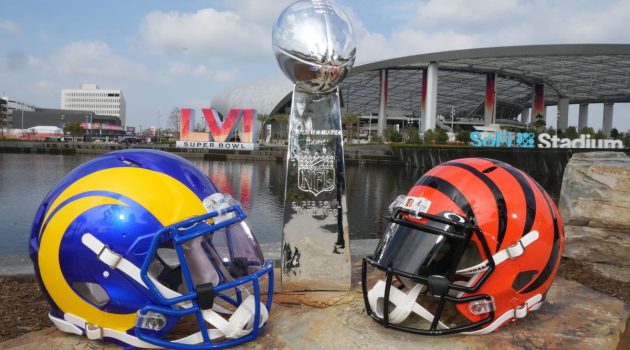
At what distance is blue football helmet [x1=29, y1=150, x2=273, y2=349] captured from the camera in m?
2.83

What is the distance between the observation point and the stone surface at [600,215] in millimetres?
5383

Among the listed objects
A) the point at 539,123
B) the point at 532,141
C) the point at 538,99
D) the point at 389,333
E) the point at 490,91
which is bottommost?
the point at 389,333

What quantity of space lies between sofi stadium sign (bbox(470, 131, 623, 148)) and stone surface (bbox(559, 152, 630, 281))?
1508 inches

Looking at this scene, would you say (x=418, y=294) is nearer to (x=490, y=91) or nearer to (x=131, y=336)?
(x=131, y=336)

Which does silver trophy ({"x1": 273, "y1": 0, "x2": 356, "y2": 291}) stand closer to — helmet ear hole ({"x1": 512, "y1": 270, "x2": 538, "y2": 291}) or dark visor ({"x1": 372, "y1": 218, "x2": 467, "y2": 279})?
dark visor ({"x1": 372, "y1": 218, "x2": 467, "y2": 279})

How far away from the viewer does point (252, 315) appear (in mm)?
3021

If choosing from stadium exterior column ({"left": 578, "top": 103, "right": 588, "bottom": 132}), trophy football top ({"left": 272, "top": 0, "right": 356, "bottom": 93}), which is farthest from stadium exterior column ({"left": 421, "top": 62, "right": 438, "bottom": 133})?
trophy football top ({"left": 272, "top": 0, "right": 356, "bottom": 93})

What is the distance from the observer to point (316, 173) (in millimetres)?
4609

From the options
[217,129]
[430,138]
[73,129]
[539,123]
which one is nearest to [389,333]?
[430,138]

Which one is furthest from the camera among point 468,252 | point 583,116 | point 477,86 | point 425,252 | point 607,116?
point 583,116

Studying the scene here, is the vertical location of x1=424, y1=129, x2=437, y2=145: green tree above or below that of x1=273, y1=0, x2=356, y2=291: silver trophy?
above

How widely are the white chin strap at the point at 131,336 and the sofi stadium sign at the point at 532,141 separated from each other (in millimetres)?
42168

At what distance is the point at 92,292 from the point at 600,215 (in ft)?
17.2

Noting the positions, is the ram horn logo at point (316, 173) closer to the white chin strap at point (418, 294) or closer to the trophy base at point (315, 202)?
the trophy base at point (315, 202)
